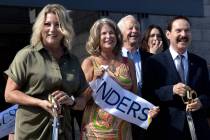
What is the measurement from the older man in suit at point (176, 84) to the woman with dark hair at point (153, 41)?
2.46ft

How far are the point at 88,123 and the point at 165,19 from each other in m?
3.33

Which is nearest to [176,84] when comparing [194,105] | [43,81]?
[194,105]

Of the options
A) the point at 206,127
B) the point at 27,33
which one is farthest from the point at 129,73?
the point at 27,33

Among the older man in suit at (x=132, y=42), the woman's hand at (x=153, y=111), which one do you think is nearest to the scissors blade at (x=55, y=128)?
the woman's hand at (x=153, y=111)

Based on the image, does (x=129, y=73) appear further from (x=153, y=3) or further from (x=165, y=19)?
(x=165, y=19)

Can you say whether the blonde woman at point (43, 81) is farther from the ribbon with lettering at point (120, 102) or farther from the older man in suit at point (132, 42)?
the older man in suit at point (132, 42)

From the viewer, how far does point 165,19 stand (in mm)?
7246

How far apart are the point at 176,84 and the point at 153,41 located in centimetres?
113

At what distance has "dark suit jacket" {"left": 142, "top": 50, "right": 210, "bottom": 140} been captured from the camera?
4.39 meters

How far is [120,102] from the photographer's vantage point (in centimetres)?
439

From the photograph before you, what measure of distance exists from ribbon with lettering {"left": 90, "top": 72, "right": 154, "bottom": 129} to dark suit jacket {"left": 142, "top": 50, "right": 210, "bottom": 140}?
0.53 feet

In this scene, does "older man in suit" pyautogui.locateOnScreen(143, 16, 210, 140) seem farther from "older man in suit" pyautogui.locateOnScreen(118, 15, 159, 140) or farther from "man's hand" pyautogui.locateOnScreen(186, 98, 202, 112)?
"older man in suit" pyautogui.locateOnScreen(118, 15, 159, 140)

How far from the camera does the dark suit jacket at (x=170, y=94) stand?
4.39 metres

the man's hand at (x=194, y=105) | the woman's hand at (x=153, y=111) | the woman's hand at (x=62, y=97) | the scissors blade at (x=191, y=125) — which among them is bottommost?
the scissors blade at (x=191, y=125)
